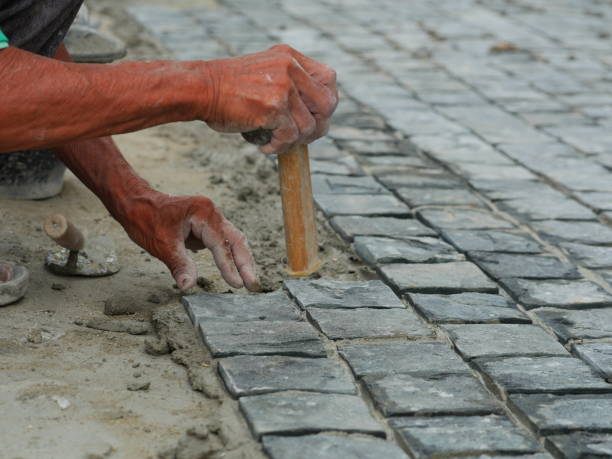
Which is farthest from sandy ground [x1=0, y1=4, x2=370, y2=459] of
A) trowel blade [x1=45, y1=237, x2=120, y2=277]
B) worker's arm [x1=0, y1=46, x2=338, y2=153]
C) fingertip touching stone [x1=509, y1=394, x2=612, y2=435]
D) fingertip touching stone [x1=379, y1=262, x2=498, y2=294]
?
fingertip touching stone [x1=509, y1=394, x2=612, y2=435]

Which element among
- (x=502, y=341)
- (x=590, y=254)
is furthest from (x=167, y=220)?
(x=590, y=254)

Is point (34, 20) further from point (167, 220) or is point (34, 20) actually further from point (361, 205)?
point (361, 205)

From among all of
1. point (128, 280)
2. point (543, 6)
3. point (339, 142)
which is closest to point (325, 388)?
point (128, 280)

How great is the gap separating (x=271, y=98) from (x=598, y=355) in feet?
4.08

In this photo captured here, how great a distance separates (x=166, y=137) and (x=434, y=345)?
2.79m

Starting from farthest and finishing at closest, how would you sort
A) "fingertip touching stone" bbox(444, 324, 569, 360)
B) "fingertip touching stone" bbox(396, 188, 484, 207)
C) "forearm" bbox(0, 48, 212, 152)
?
"fingertip touching stone" bbox(396, 188, 484, 207)
"fingertip touching stone" bbox(444, 324, 569, 360)
"forearm" bbox(0, 48, 212, 152)

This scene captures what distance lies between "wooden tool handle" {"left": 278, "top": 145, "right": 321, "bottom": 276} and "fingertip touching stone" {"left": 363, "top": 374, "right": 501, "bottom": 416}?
1.90ft

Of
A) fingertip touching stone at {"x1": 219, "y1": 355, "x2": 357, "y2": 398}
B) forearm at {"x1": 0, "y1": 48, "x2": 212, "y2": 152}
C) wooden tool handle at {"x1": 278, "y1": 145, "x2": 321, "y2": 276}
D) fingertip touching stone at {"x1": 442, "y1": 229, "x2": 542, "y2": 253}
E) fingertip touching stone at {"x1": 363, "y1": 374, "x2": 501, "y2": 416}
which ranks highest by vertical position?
forearm at {"x1": 0, "y1": 48, "x2": 212, "y2": 152}

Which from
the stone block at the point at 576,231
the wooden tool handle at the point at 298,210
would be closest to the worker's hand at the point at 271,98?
the wooden tool handle at the point at 298,210

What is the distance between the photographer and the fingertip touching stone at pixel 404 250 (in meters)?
3.79

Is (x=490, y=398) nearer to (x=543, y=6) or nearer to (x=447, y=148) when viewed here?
(x=447, y=148)

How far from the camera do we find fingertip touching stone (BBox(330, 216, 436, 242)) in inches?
160

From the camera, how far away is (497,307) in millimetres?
3402

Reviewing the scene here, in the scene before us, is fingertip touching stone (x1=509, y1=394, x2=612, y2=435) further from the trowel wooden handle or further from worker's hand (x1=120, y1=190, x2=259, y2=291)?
the trowel wooden handle
